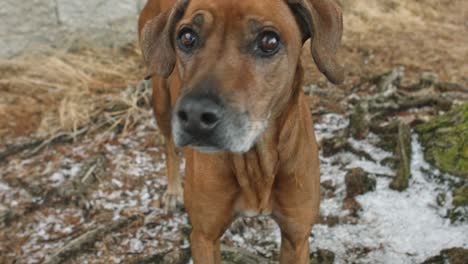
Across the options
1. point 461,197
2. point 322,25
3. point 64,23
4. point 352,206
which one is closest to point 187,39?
point 322,25

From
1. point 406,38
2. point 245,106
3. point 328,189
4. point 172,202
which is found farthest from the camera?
point 406,38

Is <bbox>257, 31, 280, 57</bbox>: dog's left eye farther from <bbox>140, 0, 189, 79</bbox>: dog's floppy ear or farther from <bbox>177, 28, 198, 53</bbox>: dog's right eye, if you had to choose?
<bbox>140, 0, 189, 79</bbox>: dog's floppy ear

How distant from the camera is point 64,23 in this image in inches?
260

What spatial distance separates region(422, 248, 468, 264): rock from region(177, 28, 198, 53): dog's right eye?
1.94m

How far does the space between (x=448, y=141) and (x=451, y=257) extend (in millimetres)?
991

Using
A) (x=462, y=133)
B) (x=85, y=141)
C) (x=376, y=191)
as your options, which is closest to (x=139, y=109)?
(x=85, y=141)

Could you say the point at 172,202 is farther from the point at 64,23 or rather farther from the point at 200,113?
the point at 64,23

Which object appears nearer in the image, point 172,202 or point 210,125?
point 210,125

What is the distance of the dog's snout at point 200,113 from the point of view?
2.20 meters

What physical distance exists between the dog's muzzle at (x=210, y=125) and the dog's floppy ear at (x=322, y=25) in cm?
50

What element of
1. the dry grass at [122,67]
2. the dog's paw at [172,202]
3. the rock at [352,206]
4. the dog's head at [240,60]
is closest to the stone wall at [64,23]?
the dry grass at [122,67]

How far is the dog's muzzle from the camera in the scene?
2213 mm

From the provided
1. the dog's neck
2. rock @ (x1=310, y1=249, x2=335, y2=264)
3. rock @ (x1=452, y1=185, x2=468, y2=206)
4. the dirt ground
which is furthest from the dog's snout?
rock @ (x1=452, y1=185, x2=468, y2=206)

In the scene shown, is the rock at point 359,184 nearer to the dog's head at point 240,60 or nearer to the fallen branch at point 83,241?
the dog's head at point 240,60
